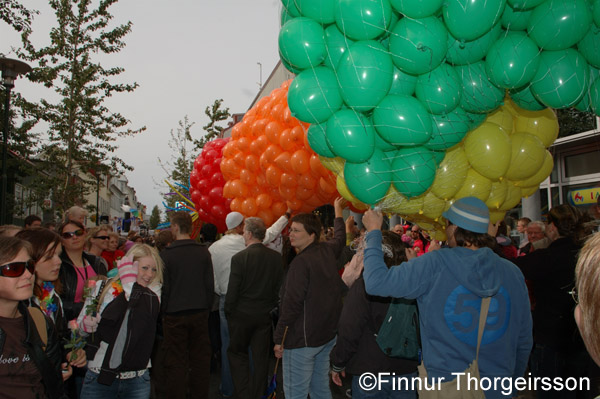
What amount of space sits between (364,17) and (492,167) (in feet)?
4.46

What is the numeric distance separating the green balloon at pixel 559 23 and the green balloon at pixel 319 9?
1.21 metres

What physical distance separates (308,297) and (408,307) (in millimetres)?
1020

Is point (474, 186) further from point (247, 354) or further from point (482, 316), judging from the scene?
point (247, 354)

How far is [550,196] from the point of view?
34.5ft

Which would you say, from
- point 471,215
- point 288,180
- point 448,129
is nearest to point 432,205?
point 448,129

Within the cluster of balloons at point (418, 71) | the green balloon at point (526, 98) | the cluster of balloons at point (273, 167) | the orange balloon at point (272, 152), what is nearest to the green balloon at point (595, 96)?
the cluster of balloons at point (418, 71)

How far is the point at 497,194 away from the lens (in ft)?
10.7

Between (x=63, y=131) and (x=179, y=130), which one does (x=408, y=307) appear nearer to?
(x=63, y=131)

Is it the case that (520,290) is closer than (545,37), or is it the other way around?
(520,290)

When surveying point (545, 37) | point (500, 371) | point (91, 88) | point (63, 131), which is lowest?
point (500, 371)

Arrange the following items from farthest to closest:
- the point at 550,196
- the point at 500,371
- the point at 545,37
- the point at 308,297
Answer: the point at 550,196 → the point at 308,297 → the point at 545,37 → the point at 500,371

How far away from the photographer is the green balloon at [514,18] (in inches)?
104

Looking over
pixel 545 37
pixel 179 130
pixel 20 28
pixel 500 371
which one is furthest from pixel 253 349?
pixel 179 130

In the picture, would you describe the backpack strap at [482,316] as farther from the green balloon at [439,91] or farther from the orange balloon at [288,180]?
the orange balloon at [288,180]
